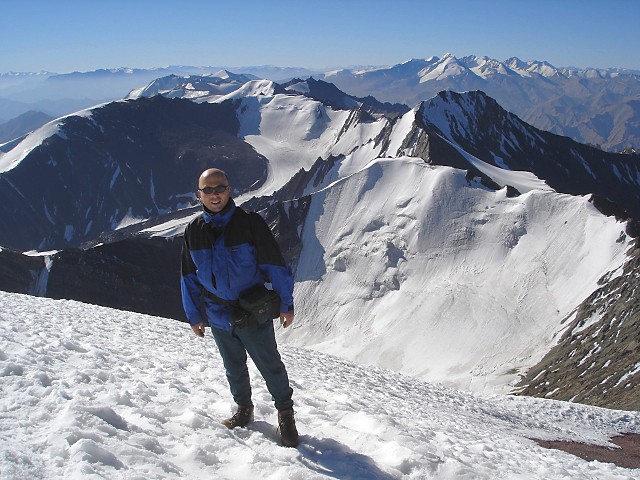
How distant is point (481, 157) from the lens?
4710 inches

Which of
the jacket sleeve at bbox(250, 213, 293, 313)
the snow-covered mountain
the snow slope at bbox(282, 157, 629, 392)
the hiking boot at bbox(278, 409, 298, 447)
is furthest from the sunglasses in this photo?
the snow-covered mountain

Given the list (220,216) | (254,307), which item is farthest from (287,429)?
(220,216)

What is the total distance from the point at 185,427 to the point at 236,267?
268 cm

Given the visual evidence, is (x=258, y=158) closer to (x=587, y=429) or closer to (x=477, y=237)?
(x=477, y=237)

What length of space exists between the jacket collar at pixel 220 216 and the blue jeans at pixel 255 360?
1.56 meters

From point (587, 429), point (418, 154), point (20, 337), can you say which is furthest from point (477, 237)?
point (20, 337)

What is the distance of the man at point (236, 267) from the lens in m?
7.07

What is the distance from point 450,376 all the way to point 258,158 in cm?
16159

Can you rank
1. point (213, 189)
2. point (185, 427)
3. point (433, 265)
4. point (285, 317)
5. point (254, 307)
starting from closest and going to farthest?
1. point (213, 189)
2. point (254, 307)
3. point (285, 317)
4. point (185, 427)
5. point (433, 265)

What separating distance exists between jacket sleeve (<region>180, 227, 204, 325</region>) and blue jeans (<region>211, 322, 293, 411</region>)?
1.39 feet

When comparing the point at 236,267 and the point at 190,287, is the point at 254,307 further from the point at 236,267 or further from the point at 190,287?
the point at 190,287

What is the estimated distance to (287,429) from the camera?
7562 millimetres

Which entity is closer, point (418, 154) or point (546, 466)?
point (546, 466)

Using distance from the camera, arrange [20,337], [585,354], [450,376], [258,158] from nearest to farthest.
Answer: [20,337], [585,354], [450,376], [258,158]
